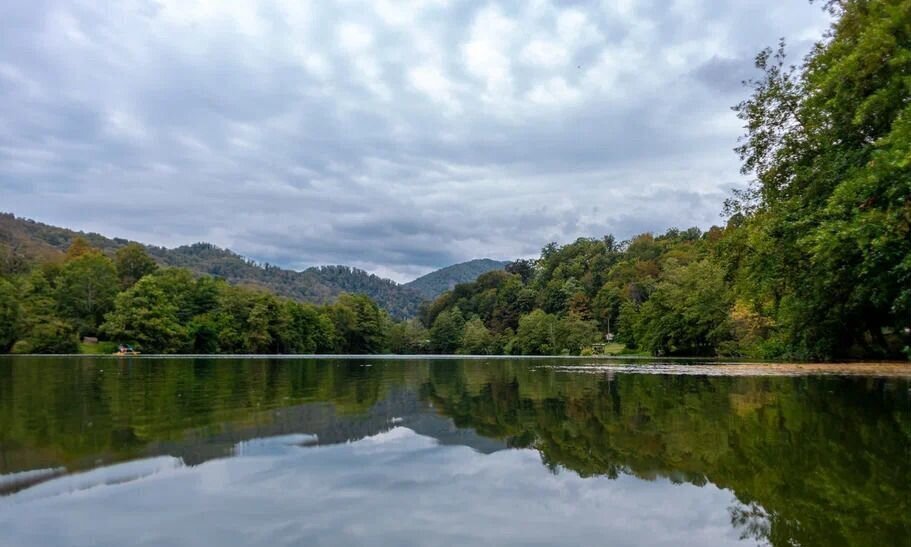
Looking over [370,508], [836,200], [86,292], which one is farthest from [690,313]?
[86,292]

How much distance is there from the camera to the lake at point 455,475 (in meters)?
5.11

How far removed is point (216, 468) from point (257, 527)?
2416 mm

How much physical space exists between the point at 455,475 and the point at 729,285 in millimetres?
40943

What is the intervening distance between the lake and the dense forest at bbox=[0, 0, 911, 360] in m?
6.74

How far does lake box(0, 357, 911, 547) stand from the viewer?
511 cm

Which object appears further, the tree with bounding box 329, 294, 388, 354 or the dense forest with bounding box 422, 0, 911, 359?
the tree with bounding box 329, 294, 388, 354

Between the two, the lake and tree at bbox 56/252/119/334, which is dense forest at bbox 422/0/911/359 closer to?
the lake

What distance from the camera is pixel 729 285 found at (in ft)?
141

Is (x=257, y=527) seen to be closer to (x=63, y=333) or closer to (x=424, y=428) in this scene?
(x=424, y=428)

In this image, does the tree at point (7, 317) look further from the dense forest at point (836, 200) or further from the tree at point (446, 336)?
the tree at point (446, 336)

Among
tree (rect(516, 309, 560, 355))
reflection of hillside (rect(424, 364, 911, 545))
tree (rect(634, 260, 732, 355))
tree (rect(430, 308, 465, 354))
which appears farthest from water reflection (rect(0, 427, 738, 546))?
tree (rect(430, 308, 465, 354))

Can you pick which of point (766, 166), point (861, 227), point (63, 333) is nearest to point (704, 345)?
point (766, 166)

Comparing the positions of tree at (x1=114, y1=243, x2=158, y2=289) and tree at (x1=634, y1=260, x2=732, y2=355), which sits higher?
tree at (x1=114, y1=243, x2=158, y2=289)

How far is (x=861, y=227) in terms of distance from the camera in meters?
14.7
